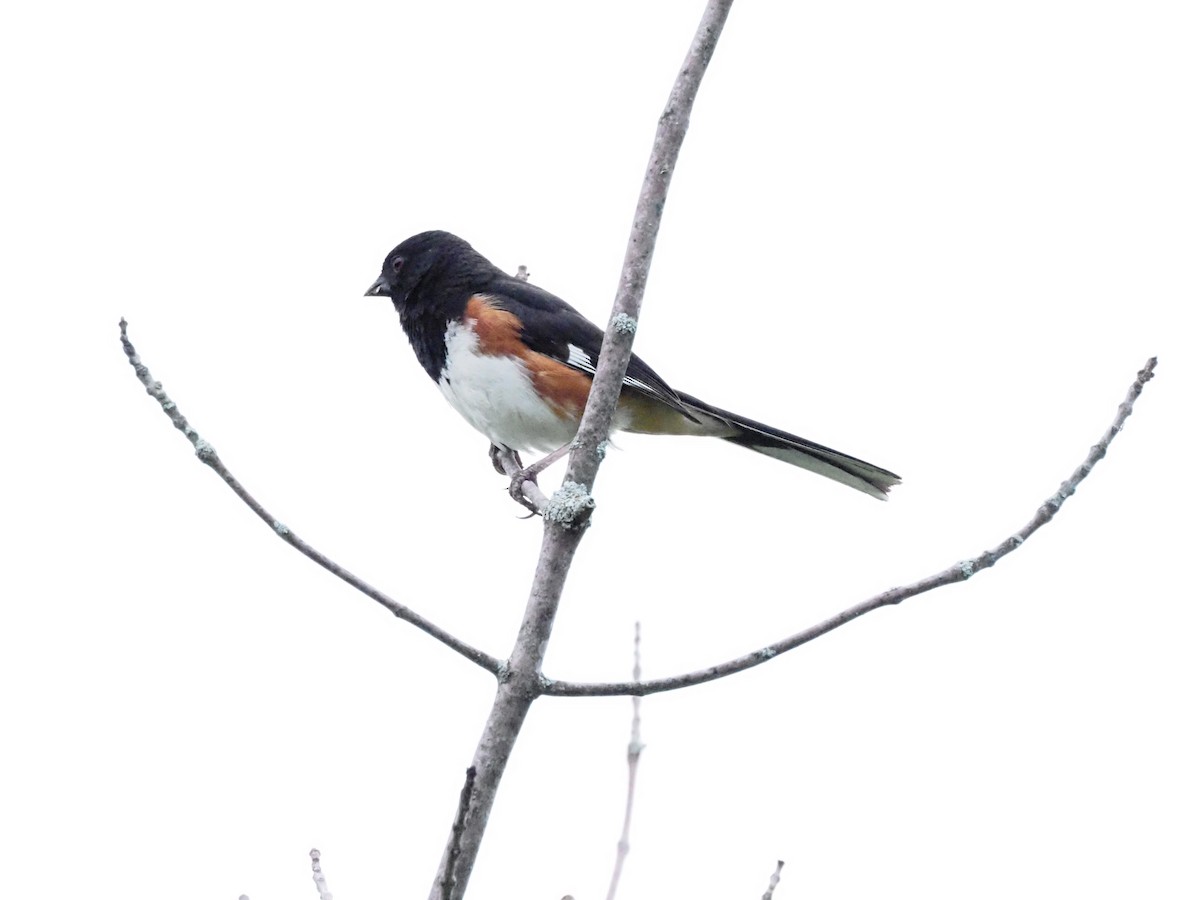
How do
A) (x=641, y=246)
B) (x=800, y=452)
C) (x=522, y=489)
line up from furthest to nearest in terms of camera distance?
(x=800, y=452) < (x=522, y=489) < (x=641, y=246)

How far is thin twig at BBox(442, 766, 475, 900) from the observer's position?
1.59 meters

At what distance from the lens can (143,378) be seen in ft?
7.10

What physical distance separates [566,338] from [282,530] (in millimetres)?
2549

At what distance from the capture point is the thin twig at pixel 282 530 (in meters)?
2.15

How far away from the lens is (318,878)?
1.97m

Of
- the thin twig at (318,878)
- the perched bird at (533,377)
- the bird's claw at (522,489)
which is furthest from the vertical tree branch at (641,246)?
the perched bird at (533,377)

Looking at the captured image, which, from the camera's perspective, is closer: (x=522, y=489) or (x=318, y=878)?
(x=318, y=878)

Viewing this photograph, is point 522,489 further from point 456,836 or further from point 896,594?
point 456,836

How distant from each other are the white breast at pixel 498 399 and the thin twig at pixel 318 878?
2671mm

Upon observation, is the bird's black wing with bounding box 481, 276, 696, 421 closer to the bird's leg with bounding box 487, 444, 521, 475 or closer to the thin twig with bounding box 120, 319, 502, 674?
Result: the bird's leg with bounding box 487, 444, 521, 475

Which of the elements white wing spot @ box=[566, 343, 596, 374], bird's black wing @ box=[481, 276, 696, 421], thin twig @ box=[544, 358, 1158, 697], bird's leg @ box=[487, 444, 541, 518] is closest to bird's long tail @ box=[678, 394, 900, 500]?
bird's black wing @ box=[481, 276, 696, 421]

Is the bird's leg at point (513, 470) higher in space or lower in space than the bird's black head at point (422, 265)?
lower

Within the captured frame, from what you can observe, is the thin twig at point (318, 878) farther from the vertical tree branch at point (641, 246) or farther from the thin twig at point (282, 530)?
the vertical tree branch at point (641, 246)

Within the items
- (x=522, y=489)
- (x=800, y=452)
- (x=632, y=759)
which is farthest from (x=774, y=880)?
(x=800, y=452)
